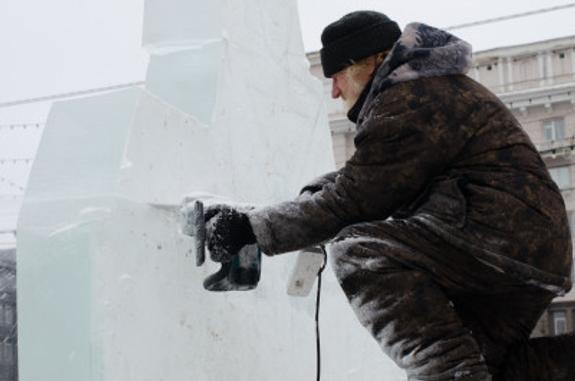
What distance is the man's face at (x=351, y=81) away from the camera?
6.44ft

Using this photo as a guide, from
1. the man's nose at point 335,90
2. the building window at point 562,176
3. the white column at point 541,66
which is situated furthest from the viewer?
the white column at point 541,66

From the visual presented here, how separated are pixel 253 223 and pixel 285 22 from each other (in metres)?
1.61

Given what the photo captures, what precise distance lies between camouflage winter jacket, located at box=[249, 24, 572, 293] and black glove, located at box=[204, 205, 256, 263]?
44mm

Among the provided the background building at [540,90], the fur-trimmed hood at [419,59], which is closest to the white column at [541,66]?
the background building at [540,90]

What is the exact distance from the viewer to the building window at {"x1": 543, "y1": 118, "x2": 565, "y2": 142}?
65.7 ft

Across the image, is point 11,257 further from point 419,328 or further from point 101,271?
point 419,328

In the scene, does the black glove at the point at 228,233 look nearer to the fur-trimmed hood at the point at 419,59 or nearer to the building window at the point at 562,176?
the fur-trimmed hood at the point at 419,59

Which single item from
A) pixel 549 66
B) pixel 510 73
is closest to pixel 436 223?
pixel 510 73

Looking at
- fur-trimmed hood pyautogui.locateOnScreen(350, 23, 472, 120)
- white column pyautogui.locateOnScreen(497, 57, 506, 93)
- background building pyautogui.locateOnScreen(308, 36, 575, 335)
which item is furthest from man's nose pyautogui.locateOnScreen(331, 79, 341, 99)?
white column pyautogui.locateOnScreen(497, 57, 506, 93)

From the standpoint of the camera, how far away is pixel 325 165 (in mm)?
3375

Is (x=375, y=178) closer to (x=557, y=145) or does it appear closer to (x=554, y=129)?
(x=557, y=145)

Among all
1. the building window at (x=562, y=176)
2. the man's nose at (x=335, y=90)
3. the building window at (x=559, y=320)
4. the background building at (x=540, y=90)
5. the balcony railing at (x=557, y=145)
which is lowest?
the building window at (x=559, y=320)

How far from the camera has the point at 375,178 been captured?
177cm

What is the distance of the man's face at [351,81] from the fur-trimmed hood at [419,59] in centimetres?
9
